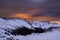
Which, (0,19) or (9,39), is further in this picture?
(0,19)

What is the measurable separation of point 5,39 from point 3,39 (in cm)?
64

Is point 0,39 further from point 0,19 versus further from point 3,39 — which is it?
point 0,19

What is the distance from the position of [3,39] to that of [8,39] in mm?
1403

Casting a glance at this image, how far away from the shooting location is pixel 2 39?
62031 mm

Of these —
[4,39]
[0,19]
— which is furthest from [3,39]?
[0,19]

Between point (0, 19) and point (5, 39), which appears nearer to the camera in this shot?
point (5, 39)

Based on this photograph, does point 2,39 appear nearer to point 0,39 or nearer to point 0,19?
point 0,39

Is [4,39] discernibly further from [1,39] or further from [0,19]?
[0,19]

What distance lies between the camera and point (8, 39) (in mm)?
61312

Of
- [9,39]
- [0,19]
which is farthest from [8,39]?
[0,19]

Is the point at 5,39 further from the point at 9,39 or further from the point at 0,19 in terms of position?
the point at 0,19

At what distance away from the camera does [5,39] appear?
204 feet

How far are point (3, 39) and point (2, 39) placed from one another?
1.60ft

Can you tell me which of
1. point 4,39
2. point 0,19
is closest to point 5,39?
point 4,39
